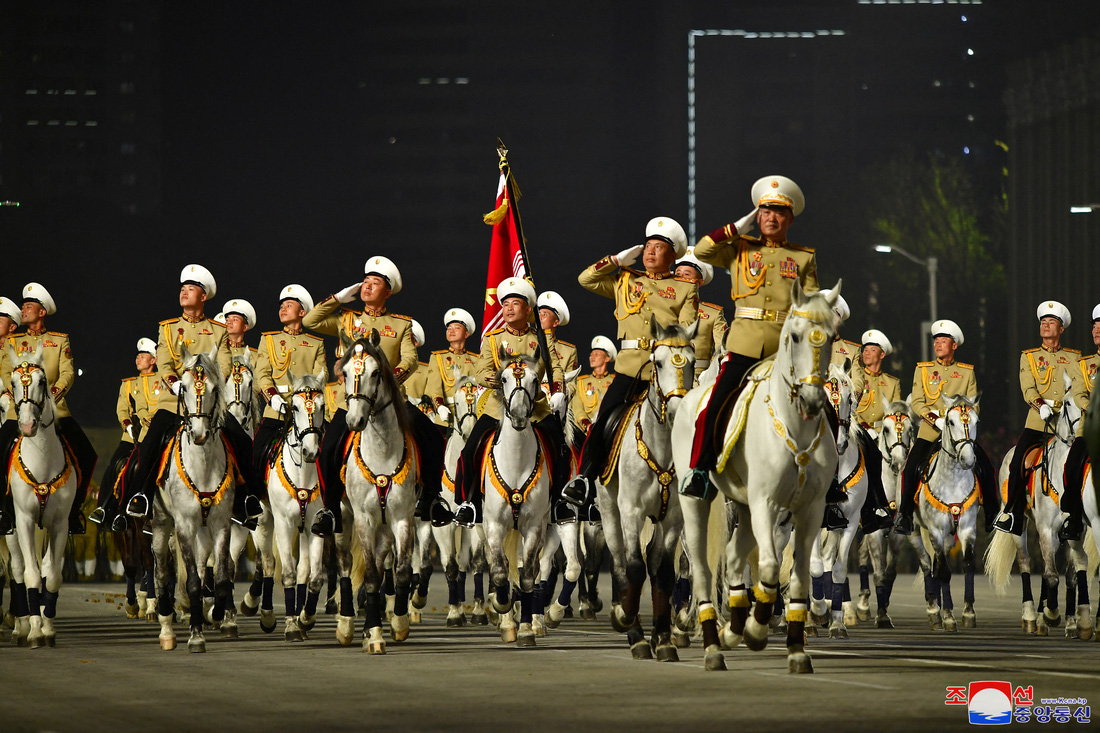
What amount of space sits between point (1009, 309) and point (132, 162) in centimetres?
2210

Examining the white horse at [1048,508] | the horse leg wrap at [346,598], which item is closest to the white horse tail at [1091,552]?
the white horse at [1048,508]

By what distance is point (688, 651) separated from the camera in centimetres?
1330

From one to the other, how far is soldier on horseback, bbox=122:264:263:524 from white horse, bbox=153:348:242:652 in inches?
7.5

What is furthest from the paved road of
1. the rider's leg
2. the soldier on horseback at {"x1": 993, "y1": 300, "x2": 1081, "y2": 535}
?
the soldier on horseback at {"x1": 993, "y1": 300, "x2": 1081, "y2": 535}

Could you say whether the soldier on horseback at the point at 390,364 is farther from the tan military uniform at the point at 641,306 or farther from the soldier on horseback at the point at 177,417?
the tan military uniform at the point at 641,306

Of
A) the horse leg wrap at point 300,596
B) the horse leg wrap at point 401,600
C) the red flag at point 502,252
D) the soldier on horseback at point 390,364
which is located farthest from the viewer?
the horse leg wrap at point 300,596

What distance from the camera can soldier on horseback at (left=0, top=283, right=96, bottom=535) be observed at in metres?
14.7

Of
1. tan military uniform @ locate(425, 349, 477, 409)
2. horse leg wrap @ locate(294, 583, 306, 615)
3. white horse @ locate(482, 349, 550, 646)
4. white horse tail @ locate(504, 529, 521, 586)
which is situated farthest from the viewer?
tan military uniform @ locate(425, 349, 477, 409)

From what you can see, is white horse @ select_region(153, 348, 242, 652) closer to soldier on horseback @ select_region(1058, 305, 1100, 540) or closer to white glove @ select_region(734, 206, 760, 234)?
white glove @ select_region(734, 206, 760, 234)

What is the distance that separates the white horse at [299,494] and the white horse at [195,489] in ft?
3.49

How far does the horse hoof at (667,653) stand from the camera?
12.1 metres

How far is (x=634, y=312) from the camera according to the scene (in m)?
13.3

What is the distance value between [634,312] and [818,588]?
4.53m

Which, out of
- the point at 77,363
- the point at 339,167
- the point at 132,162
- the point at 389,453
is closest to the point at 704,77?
the point at 339,167
